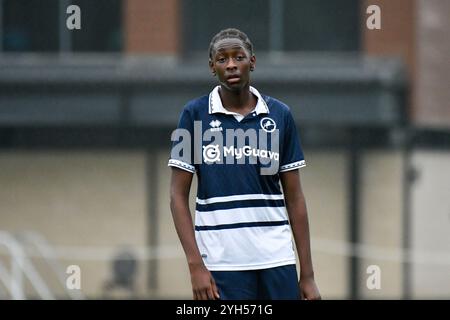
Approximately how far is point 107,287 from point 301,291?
1038 centimetres

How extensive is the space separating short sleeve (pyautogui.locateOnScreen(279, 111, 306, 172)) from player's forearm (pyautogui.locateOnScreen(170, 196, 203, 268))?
1.50 feet

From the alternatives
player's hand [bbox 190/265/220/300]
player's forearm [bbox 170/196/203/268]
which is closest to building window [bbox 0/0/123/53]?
player's forearm [bbox 170/196/203/268]

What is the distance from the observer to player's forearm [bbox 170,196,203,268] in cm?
570

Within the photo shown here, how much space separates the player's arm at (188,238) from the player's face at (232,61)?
45cm

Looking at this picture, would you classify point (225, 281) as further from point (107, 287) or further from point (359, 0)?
point (359, 0)

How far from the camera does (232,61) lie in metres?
5.75

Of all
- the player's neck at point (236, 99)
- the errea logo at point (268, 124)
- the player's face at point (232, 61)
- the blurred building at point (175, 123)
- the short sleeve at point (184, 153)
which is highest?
the player's face at point (232, 61)

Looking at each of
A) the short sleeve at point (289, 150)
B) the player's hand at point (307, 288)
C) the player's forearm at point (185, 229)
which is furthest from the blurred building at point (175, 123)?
the player's forearm at point (185, 229)

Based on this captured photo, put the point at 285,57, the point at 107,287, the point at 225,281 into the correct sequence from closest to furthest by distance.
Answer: the point at 225,281 < the point at 107,287 < the point at 285,57

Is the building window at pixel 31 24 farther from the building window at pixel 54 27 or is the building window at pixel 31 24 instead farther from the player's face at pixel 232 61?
the player's face at pixel 232 61

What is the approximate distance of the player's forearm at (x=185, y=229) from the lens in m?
5.70

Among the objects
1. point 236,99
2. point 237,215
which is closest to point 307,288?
point 237,215
